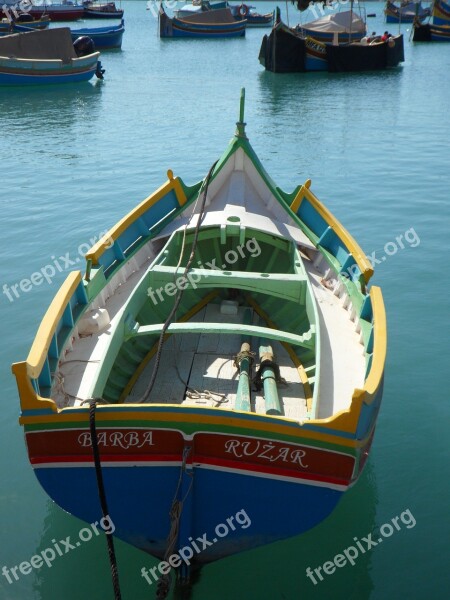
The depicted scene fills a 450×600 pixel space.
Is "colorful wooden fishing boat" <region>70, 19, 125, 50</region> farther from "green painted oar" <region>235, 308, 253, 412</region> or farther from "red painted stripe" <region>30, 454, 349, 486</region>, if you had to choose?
"red painted stripe" <region>30, 454, 349, 486</region>

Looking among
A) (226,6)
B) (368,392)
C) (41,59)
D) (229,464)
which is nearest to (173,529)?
(229,464)

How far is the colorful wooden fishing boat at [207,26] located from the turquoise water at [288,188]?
56.3 ft

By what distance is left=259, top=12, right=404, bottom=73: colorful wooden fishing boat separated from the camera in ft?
115

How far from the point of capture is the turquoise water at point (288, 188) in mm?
5664

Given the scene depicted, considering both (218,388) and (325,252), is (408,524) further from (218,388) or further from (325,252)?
(325,252)

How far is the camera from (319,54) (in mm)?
35562

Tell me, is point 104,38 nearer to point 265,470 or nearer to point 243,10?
point 243,10

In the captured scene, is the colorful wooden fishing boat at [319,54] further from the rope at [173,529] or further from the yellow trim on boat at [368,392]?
the rope at [173,529]

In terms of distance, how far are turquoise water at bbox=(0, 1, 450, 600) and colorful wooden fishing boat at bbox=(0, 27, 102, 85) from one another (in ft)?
2.45

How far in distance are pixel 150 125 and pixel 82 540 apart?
19.7 m

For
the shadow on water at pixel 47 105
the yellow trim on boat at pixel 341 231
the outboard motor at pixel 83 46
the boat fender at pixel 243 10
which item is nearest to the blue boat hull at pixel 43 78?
→ the shadow on water at pixel 47 105

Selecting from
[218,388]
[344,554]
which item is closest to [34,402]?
[218,388]

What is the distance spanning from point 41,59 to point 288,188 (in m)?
19.7

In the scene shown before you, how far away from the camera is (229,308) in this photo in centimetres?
809
